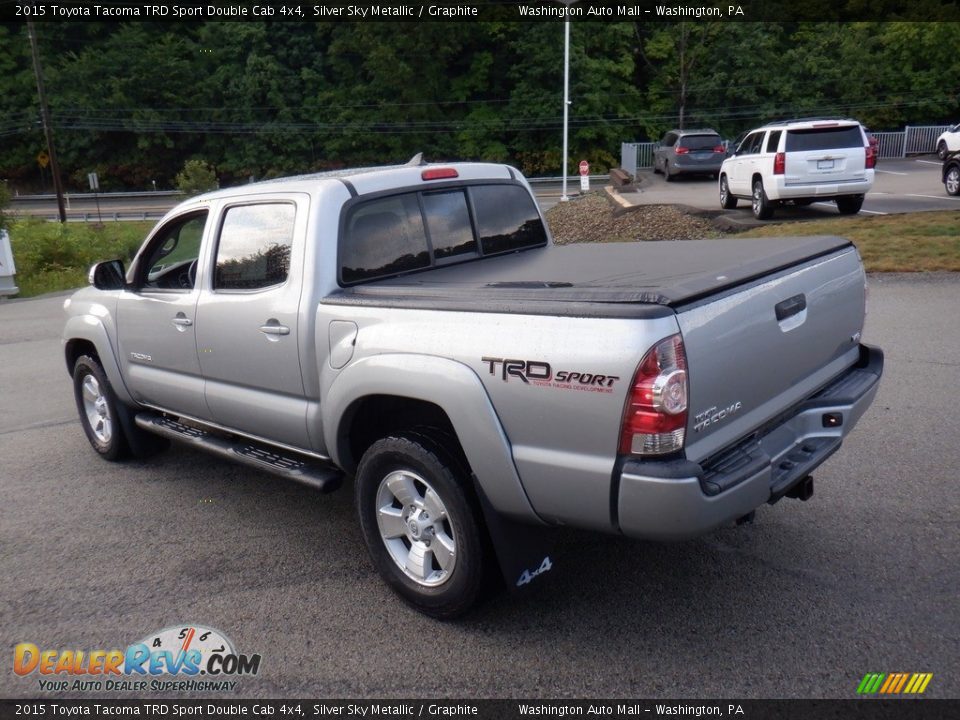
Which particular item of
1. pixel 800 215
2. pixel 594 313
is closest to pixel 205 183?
pixel 800 215

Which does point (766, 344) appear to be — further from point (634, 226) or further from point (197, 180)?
point (197, 180)

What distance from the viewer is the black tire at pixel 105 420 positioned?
231 inches

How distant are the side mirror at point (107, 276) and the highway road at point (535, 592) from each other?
132 cm

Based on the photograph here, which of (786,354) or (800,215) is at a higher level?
(786,354)

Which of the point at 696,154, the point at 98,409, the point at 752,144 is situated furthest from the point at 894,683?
the point at 696,154

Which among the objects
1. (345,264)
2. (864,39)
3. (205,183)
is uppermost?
(864,39)

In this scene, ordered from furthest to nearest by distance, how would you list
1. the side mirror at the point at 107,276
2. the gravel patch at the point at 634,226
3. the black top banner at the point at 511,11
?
the black top banner at the point at 511,11, the gravel patch at the point at 634,226, the side mirror at the point at 107,276

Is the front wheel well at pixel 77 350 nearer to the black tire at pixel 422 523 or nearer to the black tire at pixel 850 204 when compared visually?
the black tire at pixel 422 523

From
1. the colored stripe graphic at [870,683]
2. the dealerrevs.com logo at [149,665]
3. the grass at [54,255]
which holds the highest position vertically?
the colored stripe graphic at [870,683]

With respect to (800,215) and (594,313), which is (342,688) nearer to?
(594,313)

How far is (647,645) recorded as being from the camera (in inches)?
136

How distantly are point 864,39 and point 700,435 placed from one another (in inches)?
2351

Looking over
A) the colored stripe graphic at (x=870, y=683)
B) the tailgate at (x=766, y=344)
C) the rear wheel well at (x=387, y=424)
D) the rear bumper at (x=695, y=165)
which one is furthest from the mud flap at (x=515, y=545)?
the rear bumper at (x=695, y=165)

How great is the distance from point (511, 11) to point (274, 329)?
2267 inches
